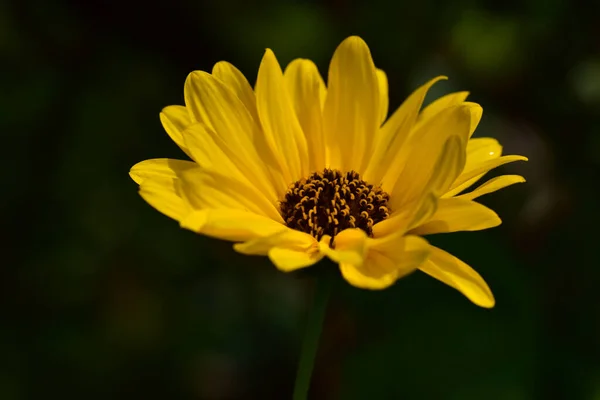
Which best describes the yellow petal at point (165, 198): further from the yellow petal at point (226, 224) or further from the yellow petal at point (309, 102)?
the yellow petal at point (309, 102)

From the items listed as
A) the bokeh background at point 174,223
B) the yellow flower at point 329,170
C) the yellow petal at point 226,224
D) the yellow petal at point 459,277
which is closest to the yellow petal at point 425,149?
the yellow flower at point 329,170

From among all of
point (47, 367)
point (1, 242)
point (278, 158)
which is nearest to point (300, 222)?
point (278, 158)

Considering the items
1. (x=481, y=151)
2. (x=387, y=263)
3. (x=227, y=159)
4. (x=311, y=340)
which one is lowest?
(x=311, y=340)

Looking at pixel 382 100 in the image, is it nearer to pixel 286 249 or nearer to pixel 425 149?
pixel 425 149

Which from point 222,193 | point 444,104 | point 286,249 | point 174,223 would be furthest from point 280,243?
point 174,223

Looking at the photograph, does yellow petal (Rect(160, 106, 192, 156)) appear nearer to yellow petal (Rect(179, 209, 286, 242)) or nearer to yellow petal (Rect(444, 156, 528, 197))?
yellow petal (Rect(179, 209, 286, 242))

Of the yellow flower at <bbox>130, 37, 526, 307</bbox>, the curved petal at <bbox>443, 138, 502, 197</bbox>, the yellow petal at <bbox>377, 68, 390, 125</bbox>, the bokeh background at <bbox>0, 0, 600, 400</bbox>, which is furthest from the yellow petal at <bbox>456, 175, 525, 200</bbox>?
the bokeh background at <bbox>0, 0, 600, 400</bbox>
